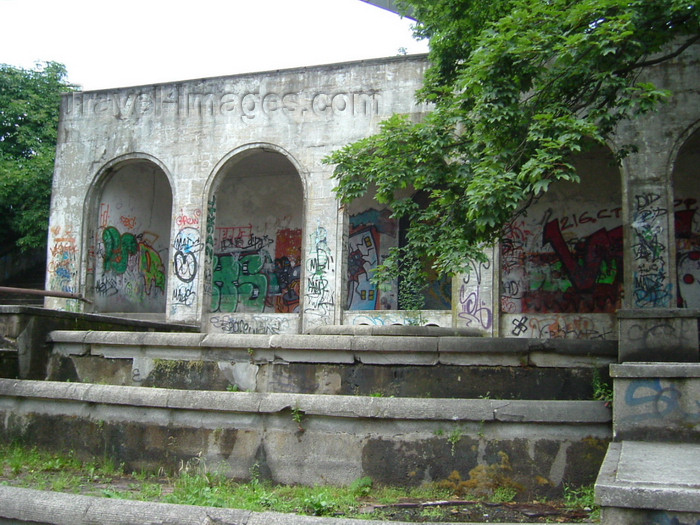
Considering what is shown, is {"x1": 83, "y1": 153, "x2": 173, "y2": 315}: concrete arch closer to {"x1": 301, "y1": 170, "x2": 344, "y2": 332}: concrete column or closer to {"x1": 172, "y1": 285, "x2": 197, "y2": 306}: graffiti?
{"x1": 172, "y1": 285, "x2": 197, "y2": 306}: graffiti

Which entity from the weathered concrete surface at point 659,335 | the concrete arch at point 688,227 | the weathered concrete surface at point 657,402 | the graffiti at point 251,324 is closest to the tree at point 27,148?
the graffiti at point 251,324

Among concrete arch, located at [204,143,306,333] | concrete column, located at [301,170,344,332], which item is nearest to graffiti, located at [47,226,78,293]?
concrete arch, located at [204,143,306,333]

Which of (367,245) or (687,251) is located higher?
(367,245)

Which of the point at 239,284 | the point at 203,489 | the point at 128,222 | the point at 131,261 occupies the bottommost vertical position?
the point at 203,489

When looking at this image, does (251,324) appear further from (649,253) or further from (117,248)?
(649,253)

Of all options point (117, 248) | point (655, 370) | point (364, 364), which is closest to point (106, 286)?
point (117, 248)

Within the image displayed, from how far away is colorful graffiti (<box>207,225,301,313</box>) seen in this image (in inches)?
736

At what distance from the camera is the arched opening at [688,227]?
1508cm

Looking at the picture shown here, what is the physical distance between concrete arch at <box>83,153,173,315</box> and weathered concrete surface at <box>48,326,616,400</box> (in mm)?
8965

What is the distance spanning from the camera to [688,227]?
15172 millimetres

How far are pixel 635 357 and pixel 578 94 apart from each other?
307 centimetres

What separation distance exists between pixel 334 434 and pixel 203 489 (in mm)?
1145

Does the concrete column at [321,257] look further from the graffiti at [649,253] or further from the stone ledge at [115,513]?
the stone ledge at [115,513]

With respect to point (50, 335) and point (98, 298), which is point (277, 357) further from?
point (98, 298)
